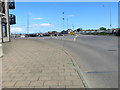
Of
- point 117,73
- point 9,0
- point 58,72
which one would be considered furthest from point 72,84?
point 9,0

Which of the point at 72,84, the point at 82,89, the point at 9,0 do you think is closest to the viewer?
the point at 82,89

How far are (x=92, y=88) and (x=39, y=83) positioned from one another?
1573 mm

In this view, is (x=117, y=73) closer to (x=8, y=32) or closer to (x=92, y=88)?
(x=92, y=88)

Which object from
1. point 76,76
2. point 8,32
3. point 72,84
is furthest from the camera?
point 8,32

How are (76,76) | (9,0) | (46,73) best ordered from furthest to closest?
(9,0), (46,73), (76,76)

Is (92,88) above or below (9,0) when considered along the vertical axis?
below

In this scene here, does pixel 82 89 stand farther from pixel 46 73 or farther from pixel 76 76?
pixel 46 73

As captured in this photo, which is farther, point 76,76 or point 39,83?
point 76,76

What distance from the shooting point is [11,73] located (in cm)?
742

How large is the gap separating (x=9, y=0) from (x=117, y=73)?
25.8 meters

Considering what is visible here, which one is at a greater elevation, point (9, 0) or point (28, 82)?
point (9, 0)

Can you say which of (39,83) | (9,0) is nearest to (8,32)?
(9,0)

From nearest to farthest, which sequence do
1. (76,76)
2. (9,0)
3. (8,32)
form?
(76,76), (8,32), (9,0)

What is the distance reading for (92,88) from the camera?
18.5 ft
